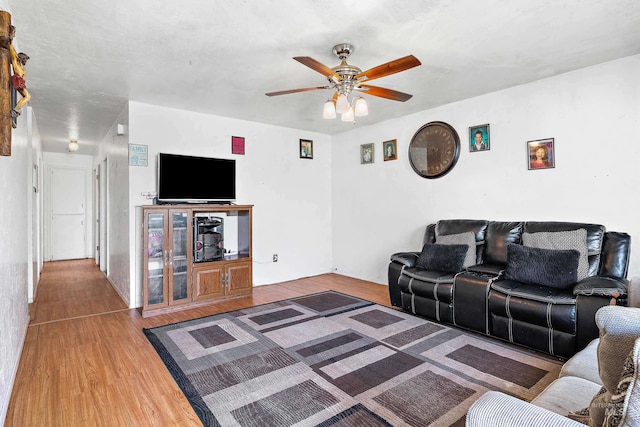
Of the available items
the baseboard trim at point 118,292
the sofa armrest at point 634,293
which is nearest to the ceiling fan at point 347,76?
the sofa armrest at point 634,293

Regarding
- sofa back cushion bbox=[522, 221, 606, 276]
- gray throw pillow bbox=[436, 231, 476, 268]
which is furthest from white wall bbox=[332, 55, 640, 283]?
gray throw pillow bbox=[436, 231, 476, 268]

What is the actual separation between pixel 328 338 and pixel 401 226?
2.31 m

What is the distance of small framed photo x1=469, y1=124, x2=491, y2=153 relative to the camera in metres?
3.93

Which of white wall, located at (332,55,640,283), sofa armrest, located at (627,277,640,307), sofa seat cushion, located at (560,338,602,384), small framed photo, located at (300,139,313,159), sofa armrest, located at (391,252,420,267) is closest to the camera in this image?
sofa seat cushion, located at (560,338,602,384)

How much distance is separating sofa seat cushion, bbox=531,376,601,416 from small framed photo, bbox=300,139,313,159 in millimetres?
4637

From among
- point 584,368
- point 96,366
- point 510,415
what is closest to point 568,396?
point 584,368

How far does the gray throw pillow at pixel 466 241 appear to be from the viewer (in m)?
3.56

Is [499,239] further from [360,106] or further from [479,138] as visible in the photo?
[360,106]

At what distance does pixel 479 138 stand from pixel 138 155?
3994mm

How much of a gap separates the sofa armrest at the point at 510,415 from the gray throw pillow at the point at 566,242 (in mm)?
2338

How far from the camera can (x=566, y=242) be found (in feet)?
9.78

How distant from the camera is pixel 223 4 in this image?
211 cm

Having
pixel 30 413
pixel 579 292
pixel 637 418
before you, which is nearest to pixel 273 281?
pixel 30 413

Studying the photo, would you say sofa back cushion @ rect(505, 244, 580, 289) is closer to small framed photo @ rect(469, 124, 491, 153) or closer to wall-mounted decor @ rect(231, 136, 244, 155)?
small framed photo @ rect(469, 124, 491, 153)
